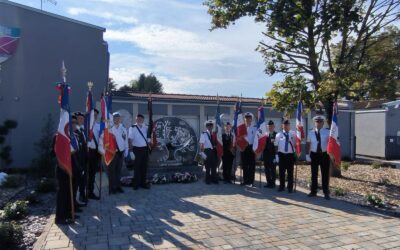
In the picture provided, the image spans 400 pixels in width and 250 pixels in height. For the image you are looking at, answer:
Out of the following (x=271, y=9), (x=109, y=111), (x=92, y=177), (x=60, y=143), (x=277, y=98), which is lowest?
(x=92, y=177)

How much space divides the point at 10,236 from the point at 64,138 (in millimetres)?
2014

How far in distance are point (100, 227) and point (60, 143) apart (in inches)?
66.5

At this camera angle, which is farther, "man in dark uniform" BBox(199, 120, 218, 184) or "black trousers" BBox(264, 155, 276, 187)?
"man in dark uniform" BBox(199, 120, 218, 184)

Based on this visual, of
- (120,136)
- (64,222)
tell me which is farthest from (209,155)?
(64,222)

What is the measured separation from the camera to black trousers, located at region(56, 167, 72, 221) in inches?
267

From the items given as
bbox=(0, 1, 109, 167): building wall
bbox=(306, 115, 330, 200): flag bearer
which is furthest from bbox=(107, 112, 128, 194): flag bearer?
bbox=(0, 1, 109, 167): building wall

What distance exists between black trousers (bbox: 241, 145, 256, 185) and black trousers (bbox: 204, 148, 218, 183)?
87 cm

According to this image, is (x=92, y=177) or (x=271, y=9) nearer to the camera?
(x=92, y=177)

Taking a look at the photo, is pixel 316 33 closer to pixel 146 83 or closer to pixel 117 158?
pixel 117 158

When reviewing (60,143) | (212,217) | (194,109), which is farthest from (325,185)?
(194,109)

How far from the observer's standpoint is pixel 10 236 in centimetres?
538

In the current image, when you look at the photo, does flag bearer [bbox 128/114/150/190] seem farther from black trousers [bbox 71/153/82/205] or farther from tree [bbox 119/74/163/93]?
tree [bbox 119/74/163/93]

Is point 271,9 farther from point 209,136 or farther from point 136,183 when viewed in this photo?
point 136,183

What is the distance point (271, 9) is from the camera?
38.8ft
